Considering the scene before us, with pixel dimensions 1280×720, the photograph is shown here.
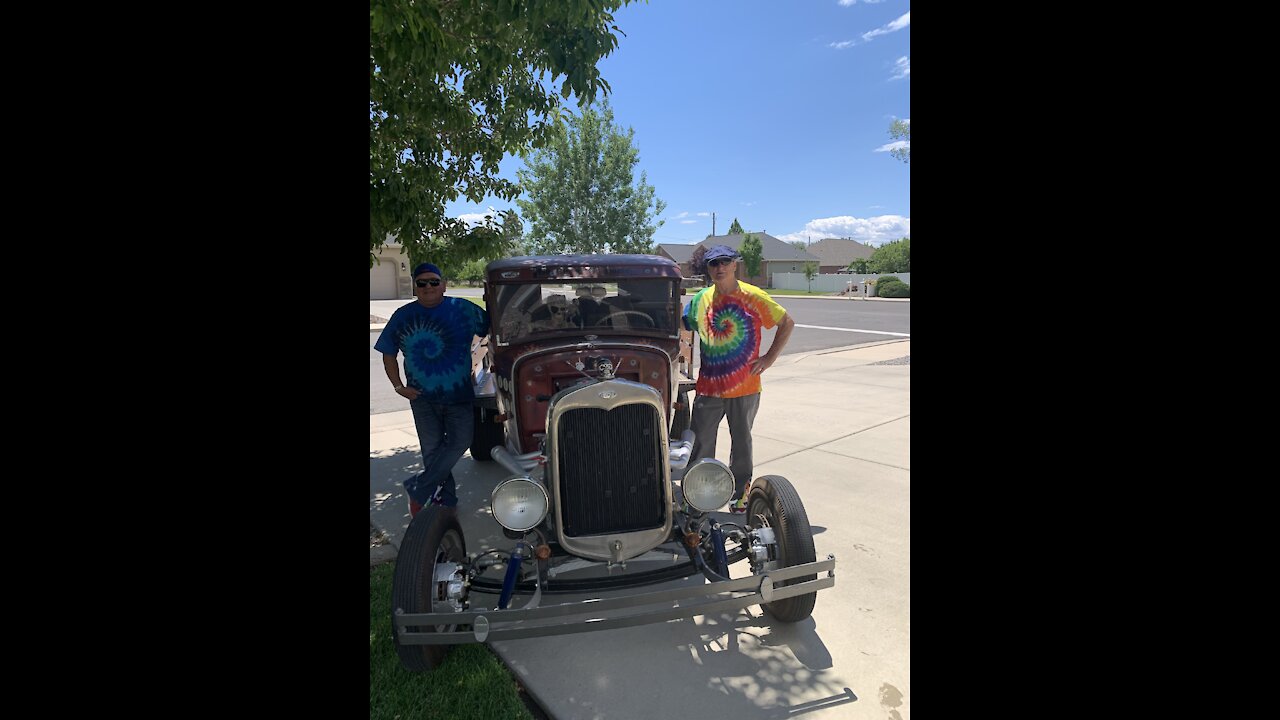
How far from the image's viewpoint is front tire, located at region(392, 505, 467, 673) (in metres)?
2.59

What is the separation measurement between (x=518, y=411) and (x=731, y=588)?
6.58 ft

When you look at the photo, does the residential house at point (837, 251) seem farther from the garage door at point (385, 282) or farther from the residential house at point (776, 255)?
the garage door at point (385, 282)

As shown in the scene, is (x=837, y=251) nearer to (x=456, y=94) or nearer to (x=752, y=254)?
(x=752, y=254)

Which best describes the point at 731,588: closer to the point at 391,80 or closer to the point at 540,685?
the point at 540,685

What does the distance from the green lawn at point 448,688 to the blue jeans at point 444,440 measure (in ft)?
3.85

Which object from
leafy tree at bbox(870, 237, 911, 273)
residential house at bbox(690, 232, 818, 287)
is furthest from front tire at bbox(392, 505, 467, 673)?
residential house at bbox(690, 232, 818, 287)

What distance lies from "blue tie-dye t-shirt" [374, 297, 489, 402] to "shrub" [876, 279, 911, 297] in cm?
3747

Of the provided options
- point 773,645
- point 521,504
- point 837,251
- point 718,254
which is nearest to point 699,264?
point 718,254

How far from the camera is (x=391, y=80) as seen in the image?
3.74 metres

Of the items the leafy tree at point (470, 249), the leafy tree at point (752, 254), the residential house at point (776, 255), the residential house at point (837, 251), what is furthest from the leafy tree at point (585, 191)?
the residential house at point (837, 251)

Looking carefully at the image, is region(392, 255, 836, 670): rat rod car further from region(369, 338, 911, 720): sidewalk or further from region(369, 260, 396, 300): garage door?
region(369, 260, 396, 300): garage door

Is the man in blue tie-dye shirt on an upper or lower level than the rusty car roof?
lower

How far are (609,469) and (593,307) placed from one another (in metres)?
1.84

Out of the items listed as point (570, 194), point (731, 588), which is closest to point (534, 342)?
point (731, 588)
